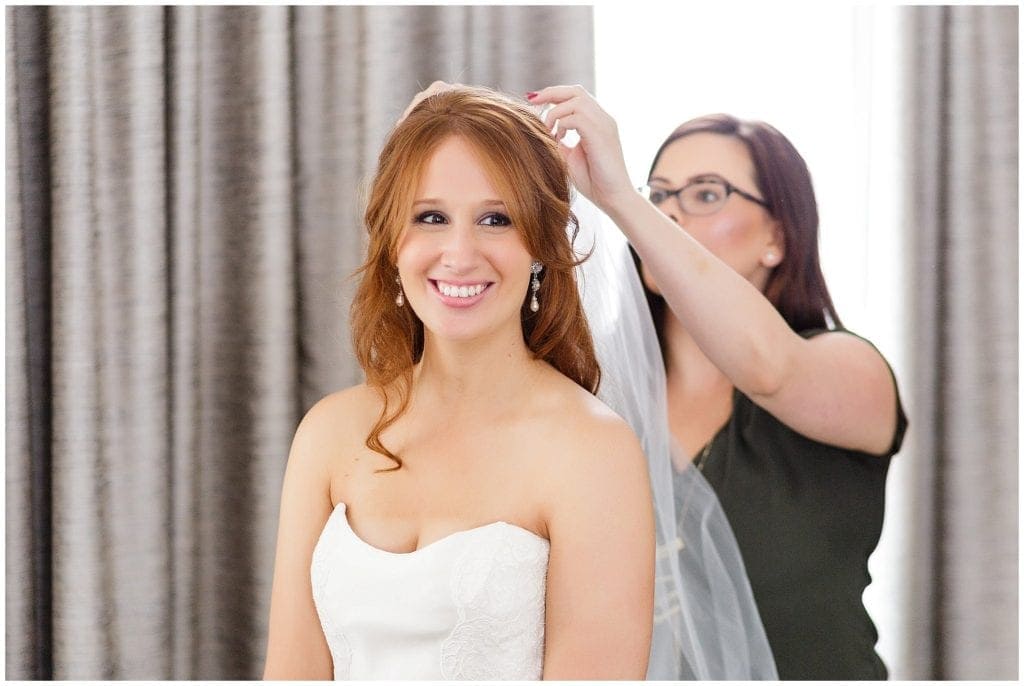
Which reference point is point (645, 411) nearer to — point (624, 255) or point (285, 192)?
point (624, 255)

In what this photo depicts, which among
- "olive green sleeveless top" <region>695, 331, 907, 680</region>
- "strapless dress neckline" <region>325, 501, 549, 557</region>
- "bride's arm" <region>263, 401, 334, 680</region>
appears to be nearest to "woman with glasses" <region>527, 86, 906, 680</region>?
"olive green sleeveless top" <region>695, 331, 907, 680</region>

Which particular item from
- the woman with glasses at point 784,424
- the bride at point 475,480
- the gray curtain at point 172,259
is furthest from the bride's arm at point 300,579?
the woman with glasses at point 784,424

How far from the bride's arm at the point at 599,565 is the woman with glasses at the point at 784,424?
0.55 m

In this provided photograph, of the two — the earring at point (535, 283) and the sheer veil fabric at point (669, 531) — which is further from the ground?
the earring at point (535, 283)

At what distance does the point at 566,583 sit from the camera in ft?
4.06

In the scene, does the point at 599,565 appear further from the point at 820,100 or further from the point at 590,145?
the point at 820,100

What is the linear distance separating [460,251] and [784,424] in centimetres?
87

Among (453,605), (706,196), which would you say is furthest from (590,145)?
(453,605)

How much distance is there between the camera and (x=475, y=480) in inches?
51.6

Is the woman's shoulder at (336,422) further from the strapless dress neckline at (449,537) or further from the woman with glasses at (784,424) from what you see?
the woman with glasses at (784,424)

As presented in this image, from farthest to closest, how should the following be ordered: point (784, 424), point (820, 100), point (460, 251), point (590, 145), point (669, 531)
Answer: point (820, 100) → point (784, 424) → point (669, 531) → point (590, 145) → point (460, 251)

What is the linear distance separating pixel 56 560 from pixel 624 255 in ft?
4.34

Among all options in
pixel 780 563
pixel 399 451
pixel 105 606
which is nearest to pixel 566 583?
pixel 399 451

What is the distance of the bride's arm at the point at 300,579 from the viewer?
4.51 ft
